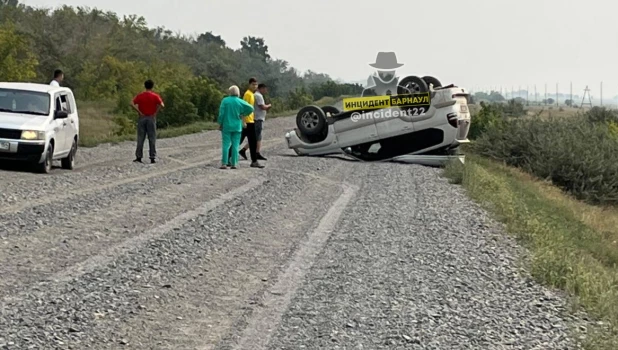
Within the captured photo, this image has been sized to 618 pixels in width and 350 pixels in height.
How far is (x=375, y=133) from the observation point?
24281 mm

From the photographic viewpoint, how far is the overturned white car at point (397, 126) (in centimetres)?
2366

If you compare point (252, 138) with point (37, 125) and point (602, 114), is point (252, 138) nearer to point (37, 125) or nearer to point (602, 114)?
point (37, 125)

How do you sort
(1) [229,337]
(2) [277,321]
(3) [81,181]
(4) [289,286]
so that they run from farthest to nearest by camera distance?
(3) [81,181], (4) [289,286], (2) [277,321], (1) [229,337]

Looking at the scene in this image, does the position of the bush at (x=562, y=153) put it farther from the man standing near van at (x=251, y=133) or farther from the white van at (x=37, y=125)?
the white van at (x=37, y=125)

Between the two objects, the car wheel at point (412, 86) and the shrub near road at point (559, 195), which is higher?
the car wheel at point (412, 86)

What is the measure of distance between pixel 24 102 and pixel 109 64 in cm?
6334

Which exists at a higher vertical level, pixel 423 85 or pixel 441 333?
pixel 423 85

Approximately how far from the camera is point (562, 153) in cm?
3419

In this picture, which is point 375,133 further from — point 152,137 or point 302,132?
point 152,137

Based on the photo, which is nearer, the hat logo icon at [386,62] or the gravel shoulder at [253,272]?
the gravel shoulder at [253,272]

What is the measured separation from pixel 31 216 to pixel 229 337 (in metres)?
5.45

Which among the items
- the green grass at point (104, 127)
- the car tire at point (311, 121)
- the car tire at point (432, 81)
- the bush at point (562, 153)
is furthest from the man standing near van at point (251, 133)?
the bush at point (562, 153)

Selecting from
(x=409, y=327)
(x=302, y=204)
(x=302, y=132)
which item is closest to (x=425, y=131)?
(x=302, y=132)

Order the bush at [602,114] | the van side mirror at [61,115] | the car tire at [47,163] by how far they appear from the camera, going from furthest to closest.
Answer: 1. the bush at [602,114]
2. the van side mirror at [61,115]
3. the car tire at [47,163]
